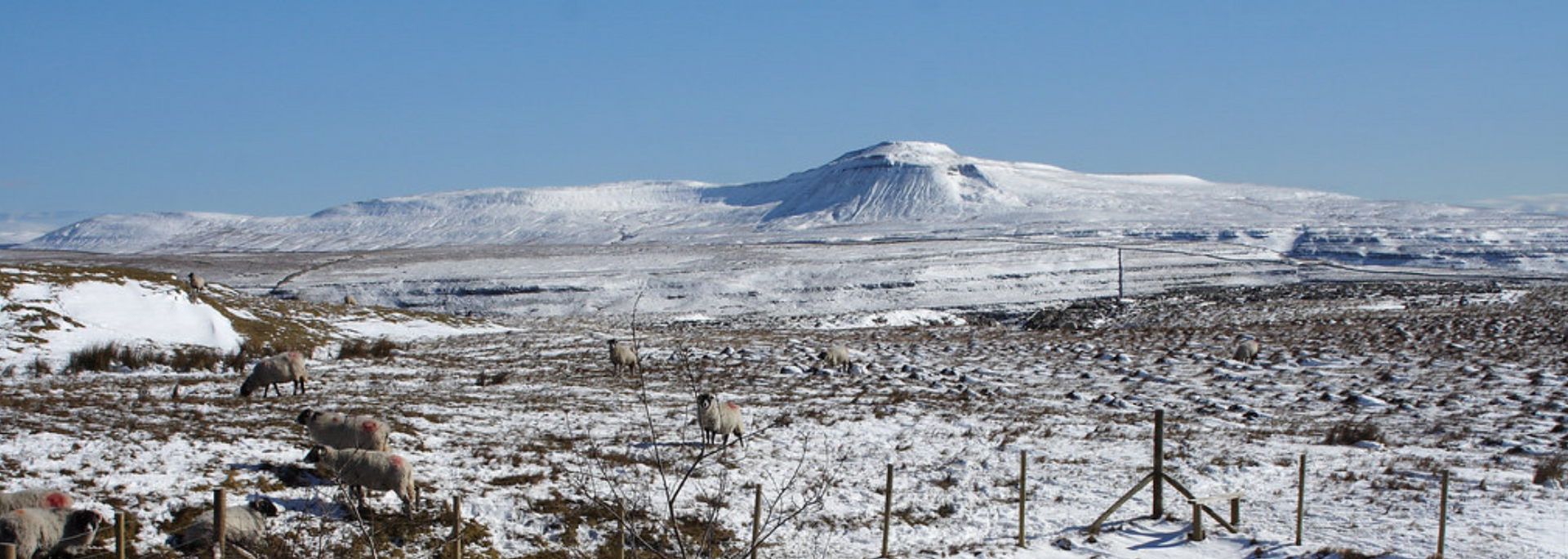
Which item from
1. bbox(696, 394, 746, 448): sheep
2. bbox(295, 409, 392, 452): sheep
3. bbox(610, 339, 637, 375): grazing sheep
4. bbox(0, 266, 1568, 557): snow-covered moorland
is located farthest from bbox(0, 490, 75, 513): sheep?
bbox(610, 339, 637, 375): grazing sheep

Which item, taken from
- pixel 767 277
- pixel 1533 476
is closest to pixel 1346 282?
pixel 767 277

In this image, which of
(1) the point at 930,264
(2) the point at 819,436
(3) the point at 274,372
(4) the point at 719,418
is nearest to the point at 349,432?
(4) the point at 719,418

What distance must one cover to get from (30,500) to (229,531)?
76.7 inches

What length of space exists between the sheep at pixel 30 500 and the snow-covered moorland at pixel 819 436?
2.59ft

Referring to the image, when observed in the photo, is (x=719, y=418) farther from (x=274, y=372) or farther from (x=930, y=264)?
(x=930, y=264)

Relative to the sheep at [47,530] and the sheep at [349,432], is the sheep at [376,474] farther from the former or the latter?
the sheep at [47,530]

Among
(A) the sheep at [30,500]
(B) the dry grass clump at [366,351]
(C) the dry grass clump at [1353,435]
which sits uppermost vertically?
(A) the sheep at [30,500]

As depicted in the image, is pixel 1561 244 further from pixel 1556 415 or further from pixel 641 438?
pixel 641 438

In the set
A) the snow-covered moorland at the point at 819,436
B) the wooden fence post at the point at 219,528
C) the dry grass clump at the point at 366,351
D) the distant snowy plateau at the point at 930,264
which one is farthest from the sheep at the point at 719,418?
the distant snowy plateau at the point at 930,264

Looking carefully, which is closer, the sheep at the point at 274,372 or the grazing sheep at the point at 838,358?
the sheep at the point at 274,372

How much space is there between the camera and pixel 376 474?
39.2 feet

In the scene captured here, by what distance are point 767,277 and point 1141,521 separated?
67.0 metres

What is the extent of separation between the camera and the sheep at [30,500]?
33.2 feet

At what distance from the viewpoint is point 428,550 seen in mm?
11250
